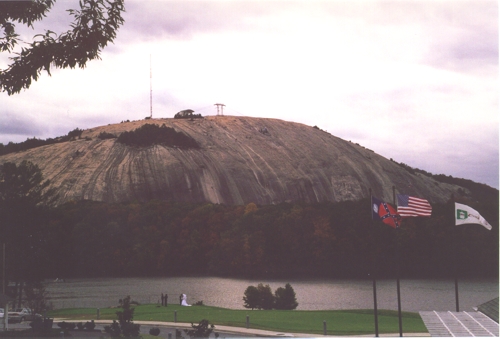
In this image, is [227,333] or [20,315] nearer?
[227,333]

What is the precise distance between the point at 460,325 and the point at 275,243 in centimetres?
3181

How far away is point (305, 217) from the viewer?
54.3 meters

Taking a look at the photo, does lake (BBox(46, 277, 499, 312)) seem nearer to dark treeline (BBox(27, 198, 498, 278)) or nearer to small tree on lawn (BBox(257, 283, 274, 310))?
dark treeline (BBox(27, 198, 498, 278))

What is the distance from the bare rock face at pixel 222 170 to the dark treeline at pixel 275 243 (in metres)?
18.5

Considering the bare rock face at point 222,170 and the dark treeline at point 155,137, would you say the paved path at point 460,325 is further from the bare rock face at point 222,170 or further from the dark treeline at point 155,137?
the dark treeline at point 155,137

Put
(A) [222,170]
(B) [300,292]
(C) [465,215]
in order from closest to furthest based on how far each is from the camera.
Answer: (C) [465,215] → (B) [300,292] → (A) [222,170]

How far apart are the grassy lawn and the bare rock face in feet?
110

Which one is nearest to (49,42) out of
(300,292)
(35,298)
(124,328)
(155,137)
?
(124,328)

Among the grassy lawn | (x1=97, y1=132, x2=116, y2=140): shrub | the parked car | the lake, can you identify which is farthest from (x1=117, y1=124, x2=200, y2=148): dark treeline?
the parked car

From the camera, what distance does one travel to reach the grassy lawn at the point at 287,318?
27.5m

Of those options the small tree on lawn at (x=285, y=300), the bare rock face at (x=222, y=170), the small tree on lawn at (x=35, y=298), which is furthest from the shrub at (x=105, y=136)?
the small tree on lawn at (x=285, y=300)

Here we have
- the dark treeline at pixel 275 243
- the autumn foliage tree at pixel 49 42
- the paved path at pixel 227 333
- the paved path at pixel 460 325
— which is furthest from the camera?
the dark treeline at pixel 275 243

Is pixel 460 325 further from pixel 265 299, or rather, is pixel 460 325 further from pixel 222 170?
pixel 222 170

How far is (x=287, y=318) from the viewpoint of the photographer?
31.7 meters
